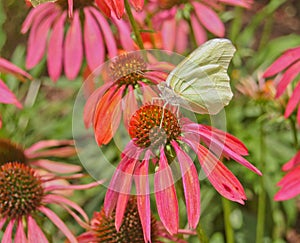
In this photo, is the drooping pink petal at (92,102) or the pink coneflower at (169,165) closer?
the pink coneflower at (169,165)

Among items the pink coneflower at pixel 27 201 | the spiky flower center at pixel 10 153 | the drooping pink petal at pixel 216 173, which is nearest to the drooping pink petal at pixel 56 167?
the spiky flower center at pixel 10 153

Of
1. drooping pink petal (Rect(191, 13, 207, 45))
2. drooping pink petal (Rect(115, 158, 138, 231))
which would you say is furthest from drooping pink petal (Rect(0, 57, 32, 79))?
drooping pink petal (Rect(191, 13, 207, 45))

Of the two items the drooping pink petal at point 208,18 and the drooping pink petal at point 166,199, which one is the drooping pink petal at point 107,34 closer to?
the drooping pink petal at point 208,18

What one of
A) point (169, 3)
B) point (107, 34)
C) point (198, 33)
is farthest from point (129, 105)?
point (198, 33)

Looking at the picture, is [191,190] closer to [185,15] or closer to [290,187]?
[290,187]

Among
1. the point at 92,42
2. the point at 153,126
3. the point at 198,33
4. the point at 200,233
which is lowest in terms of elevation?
the point at 200,233

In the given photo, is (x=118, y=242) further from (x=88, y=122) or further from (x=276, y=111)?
(x=276, y=111)

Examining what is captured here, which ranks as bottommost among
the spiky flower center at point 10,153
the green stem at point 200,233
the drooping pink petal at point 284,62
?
the green stem at point 200,233
